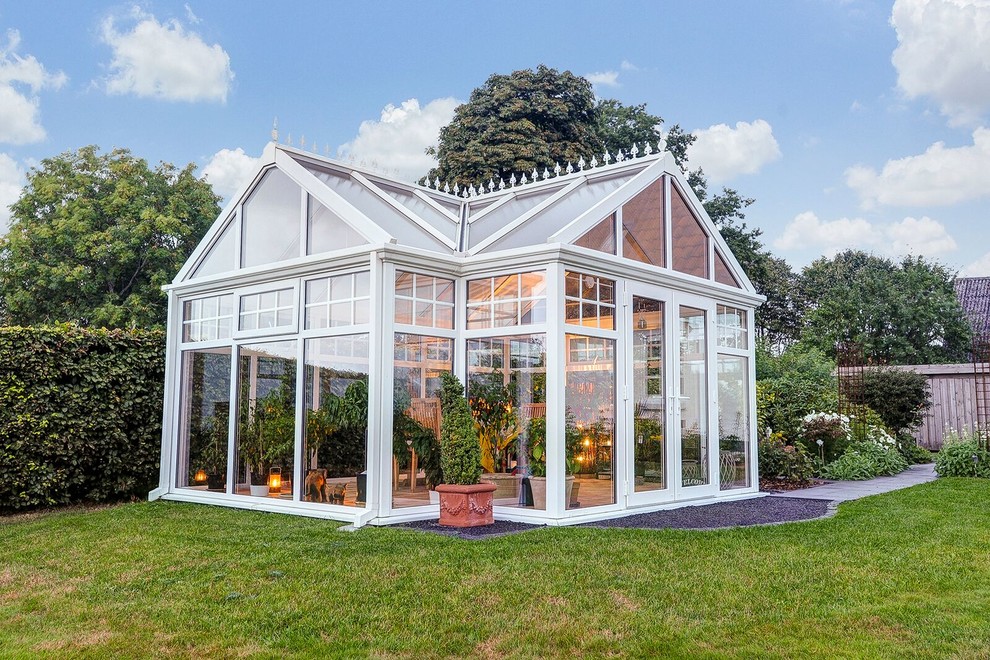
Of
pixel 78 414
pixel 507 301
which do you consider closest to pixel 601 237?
pixel 507 301

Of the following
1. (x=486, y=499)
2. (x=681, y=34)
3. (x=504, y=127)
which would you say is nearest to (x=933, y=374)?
(x=681, y=34)

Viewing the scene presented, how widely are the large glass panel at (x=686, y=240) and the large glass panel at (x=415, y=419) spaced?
3217mm

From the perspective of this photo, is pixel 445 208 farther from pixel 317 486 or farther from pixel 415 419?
pixel 317 486

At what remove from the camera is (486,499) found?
773 cm

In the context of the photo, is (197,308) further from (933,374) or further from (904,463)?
(933,374)

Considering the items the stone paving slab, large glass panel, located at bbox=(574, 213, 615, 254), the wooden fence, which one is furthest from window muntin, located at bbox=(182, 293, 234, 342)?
the wooden fence

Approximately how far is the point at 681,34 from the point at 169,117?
10.2 meters

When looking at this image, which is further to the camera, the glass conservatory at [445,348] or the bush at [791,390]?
the bush at [791,390]

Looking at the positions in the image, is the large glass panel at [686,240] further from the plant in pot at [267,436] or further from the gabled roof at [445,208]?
the plant in pot at [267,436]

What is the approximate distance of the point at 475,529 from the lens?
7461 millimetres

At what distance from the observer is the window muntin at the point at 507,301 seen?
324 inches

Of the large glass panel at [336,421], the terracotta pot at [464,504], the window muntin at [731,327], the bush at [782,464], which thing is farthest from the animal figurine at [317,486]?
the bush at [782,464]

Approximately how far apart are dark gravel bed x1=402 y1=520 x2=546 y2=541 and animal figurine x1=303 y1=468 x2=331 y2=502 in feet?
3.23

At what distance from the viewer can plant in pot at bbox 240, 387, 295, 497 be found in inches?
344
